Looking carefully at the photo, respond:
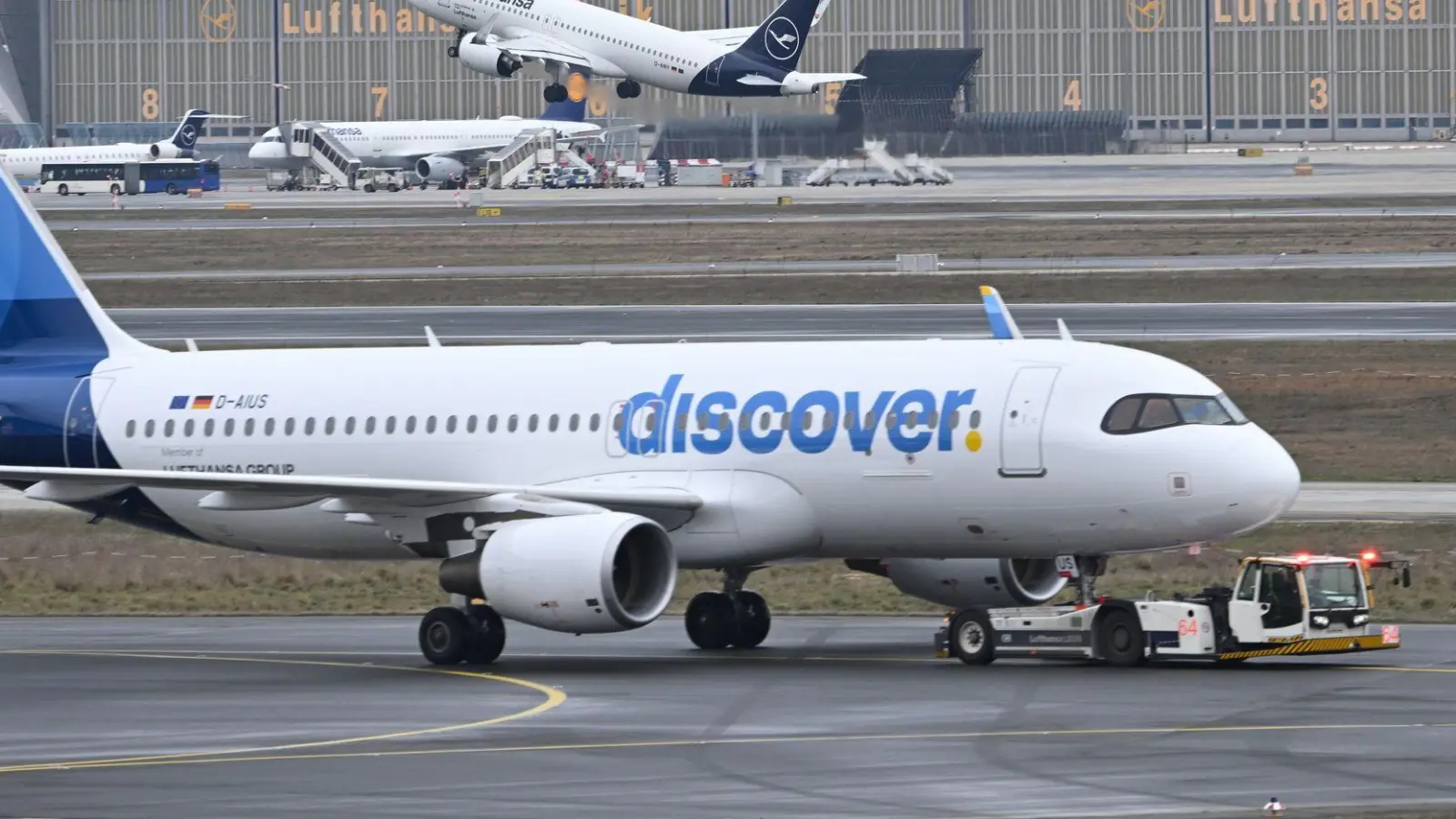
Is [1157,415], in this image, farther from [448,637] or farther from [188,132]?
[188,132]

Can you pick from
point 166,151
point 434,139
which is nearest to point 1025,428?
point 434,139

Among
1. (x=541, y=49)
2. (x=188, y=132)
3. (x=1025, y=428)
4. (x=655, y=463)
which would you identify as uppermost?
(x=541, y=49)

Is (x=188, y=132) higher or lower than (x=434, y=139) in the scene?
higher

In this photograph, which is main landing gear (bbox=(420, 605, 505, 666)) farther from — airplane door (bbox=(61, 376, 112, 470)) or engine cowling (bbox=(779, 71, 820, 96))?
engine cowling (bbox=(779, 71, 820, 96))

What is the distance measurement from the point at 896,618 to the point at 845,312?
4034 centimetres

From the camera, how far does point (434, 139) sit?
171 m

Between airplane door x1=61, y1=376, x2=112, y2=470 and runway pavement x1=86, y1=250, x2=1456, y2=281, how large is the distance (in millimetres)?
54648

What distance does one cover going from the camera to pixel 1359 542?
4175 centimetres

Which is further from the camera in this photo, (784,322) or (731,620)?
(784,322)

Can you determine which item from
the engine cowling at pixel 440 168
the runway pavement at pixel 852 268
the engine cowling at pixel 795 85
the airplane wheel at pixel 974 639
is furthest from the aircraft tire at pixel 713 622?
the engine cowling at pixel 440 168

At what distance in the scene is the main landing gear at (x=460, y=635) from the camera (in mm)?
32625

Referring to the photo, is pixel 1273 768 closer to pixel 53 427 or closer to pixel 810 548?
pixel 810 548

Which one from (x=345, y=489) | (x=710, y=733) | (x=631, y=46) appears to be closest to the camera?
(x=710, y=733)

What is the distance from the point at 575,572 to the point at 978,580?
20.6 feet
